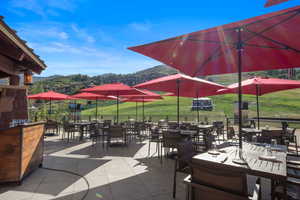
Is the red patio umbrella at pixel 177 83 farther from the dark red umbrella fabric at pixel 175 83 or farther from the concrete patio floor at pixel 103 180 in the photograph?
the concrete patio floor at pixel 103 180

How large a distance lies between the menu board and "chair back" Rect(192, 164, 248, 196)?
13.2ft

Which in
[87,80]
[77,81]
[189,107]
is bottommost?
[189,107]

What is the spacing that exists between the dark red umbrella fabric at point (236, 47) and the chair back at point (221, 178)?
5.84 ft

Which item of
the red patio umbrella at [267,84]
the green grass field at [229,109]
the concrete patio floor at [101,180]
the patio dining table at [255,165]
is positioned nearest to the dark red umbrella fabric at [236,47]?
the red patio umbrella at [267,84]

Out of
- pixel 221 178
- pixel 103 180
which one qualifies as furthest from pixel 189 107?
pixel 221 178

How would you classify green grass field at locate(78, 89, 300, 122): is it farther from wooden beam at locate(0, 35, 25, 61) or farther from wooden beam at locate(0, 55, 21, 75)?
wooden beam at locate(0, 35, 25, 61)

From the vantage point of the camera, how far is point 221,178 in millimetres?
1489

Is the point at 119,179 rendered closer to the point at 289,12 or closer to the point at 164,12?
the point at 289,12

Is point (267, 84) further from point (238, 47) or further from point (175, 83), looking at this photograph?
point (238, 47)

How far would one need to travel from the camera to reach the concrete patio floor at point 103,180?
103 inches

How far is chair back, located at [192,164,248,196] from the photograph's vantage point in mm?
1404

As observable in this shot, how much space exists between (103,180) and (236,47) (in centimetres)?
343

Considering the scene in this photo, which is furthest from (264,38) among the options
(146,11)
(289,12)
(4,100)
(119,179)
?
(146,11)

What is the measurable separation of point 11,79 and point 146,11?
7415 millimetres
